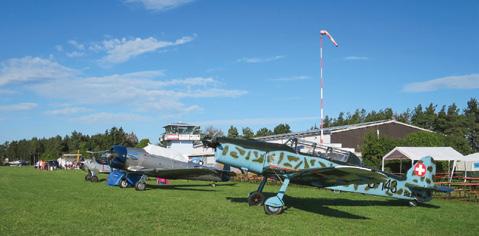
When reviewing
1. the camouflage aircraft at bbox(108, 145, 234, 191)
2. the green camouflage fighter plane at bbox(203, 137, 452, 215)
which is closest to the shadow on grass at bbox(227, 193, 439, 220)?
the green camouflage fighter plane at bbox(203, 137, 452, 215)

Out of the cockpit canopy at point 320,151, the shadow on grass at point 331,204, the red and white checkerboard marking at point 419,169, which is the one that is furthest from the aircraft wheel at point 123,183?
the red and white checkerboard marking at point 419,169

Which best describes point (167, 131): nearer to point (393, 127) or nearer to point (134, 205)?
point (393, 127)

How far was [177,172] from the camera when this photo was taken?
21344 mm

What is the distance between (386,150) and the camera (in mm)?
36125

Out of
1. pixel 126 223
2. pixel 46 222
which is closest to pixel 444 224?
pixel 126 223

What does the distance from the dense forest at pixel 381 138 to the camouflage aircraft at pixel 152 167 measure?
216cm

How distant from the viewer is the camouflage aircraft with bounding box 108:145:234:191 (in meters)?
21.2

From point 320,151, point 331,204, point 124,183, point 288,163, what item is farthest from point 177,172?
point 288,163

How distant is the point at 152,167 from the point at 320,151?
11.3 meters

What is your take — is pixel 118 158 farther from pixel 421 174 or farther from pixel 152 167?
Result: pixel 421 174

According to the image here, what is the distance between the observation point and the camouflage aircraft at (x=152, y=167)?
837 inches

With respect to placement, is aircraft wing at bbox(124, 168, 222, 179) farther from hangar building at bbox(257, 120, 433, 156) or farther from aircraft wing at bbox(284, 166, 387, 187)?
hangar building at bbox(257, 120, 433, 156)

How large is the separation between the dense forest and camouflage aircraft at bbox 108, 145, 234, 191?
2.16m

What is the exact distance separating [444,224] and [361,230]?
282 cm
